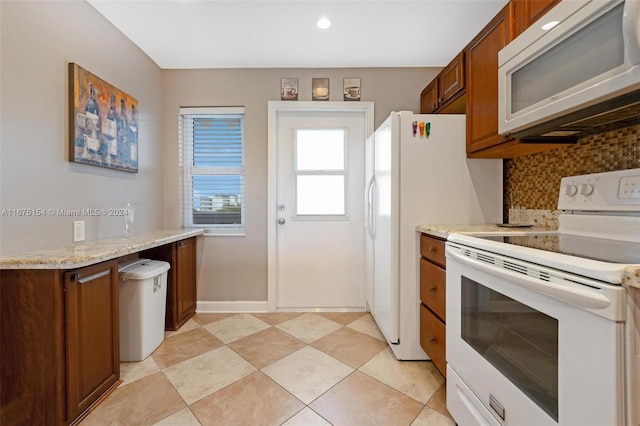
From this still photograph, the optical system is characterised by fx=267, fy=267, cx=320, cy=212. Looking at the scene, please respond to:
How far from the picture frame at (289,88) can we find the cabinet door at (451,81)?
4.16 ft

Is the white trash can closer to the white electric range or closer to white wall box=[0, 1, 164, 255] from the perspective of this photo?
white wall box=[0, 1, 164, 255]

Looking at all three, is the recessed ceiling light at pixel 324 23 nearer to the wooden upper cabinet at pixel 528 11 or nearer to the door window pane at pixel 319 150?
the door window pane at pixel 319 150

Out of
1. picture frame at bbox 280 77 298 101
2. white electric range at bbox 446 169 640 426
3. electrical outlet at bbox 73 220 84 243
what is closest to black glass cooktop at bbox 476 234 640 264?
white electric range at bbox 446 169 640 426

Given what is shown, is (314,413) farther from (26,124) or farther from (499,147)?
(26,124)

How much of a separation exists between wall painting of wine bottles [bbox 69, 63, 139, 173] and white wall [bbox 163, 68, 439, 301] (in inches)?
20.2

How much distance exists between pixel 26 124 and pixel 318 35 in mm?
1898

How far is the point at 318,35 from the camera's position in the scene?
208cm

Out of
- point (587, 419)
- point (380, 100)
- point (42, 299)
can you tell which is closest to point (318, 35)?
point (380, 100)

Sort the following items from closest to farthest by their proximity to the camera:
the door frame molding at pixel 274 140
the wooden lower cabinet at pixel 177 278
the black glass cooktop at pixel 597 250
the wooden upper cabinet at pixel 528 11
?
the black glass cooktop at pixel 597 250 < the wooden upper cabinet at pixel 528 11 < the wooden lower cabinet at pixel 177 278 < the door frame molding at pixel 274 140

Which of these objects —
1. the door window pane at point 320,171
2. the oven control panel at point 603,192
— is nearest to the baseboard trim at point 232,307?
the door window pane at point 320,171

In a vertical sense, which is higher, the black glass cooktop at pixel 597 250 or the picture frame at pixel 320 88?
the picture frame at pixel 320 88

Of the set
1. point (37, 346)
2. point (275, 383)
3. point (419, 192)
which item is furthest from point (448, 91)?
point (37, 346)

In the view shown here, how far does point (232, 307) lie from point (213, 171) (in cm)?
135

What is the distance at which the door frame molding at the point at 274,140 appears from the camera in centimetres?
254
